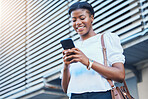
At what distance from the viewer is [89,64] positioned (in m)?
1.46

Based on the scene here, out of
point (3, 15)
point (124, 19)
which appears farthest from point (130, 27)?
point (3, 15)

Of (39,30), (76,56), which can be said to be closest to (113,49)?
(76,56)

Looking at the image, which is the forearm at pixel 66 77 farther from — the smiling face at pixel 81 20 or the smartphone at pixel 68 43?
the smiling face at pixel 81 20

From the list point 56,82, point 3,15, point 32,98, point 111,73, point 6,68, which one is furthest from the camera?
point 3,15

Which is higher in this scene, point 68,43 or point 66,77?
point 68,43

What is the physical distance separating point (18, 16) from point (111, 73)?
23.0 ft

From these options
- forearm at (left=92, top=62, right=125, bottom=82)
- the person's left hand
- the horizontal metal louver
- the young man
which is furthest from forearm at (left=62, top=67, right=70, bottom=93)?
the horizontal metal louver

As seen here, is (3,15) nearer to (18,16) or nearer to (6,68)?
(18,16)

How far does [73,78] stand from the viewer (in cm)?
167

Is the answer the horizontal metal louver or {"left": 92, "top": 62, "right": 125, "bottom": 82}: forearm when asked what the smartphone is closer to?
{"left": 92, "top": 62, "right": 125, "bottom": 82}: forearm

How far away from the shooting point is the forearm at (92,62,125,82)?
1.46m

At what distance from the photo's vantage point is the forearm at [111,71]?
1458 millimetres

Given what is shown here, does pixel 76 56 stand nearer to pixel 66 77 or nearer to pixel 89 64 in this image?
pixel 89 64

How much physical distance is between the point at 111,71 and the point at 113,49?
0.68 ft
